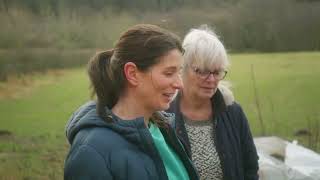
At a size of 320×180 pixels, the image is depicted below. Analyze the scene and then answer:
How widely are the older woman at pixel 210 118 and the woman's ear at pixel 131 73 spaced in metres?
0.64

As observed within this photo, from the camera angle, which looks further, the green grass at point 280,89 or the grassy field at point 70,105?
the green grass at point 280,89

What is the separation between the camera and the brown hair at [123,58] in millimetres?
1140

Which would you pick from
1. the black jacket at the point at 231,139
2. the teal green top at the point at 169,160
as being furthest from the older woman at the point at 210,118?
the teal green top at the point at 169,160

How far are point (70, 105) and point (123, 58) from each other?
6.21 feet

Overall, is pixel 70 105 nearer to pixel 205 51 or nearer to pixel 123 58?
pixel 205 51

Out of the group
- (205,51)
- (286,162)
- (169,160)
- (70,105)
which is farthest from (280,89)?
(169,160)

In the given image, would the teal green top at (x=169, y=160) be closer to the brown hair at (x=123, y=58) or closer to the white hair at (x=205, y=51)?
the brown hair at (x=123, y=58)

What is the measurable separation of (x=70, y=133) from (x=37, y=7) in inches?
78.5

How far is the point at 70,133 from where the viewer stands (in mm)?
1132

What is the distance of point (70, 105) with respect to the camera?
9.77ft

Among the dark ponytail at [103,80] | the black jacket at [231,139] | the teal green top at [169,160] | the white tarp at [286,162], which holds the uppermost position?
the dark ponytail at [103,80]

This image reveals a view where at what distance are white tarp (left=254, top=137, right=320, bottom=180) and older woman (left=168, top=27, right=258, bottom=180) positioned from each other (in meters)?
0.83

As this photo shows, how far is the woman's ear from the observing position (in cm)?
114

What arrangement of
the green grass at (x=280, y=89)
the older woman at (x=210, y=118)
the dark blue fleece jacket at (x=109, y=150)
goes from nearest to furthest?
the dark blue fleece jacket at (x=109, y=150)
the older woman at (x=210, y=118)
the green grass at (x=280, y=89)
